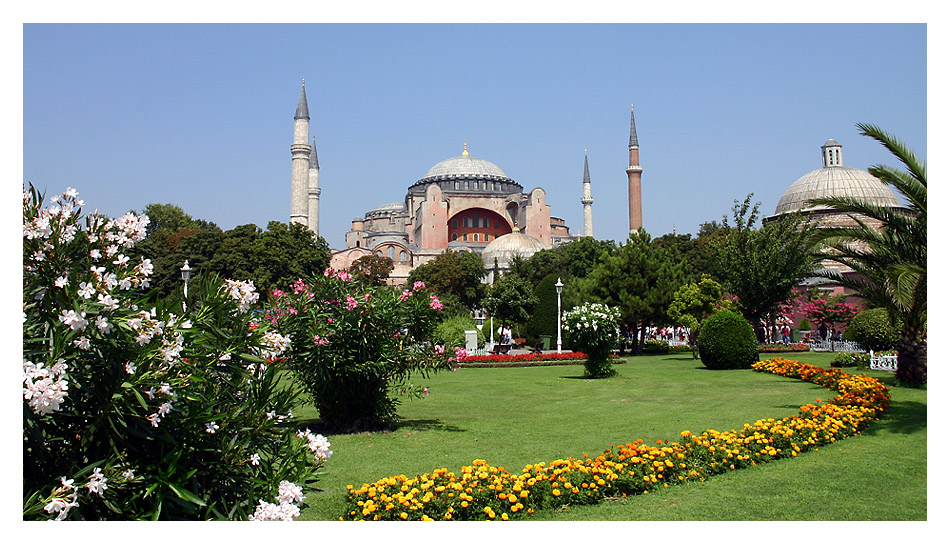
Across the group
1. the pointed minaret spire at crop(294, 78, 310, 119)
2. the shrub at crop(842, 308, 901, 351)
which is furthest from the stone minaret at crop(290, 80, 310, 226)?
the shrub at crop(842, 308, 901, 351)

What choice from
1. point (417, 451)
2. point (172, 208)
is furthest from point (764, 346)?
point (172, 208)

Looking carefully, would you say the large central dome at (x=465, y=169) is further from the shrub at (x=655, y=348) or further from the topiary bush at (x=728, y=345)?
the topiary bush at (x=728, y=345)

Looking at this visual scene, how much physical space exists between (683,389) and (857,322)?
24.1 feet

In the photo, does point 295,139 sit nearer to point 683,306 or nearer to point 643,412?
point 683,306

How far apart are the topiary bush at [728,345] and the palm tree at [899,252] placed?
3595 millimetres

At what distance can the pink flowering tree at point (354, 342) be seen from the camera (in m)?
7.83

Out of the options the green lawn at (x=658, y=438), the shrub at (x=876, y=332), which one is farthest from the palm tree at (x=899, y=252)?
the shrub at (x=876, y=332)

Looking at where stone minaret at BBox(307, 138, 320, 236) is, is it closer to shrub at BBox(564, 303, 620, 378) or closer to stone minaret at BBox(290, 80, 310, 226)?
stone minaret at BBox(290, 80, 310, 226)

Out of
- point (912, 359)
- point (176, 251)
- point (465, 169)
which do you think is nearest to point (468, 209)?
point (465, 169)

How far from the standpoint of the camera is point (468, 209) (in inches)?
Result: 2719

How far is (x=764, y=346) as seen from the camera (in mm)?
22234

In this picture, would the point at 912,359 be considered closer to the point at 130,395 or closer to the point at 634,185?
the point at 130,395

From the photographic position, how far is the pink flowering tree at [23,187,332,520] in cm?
312

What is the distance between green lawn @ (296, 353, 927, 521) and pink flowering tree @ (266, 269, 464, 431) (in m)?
0.45
